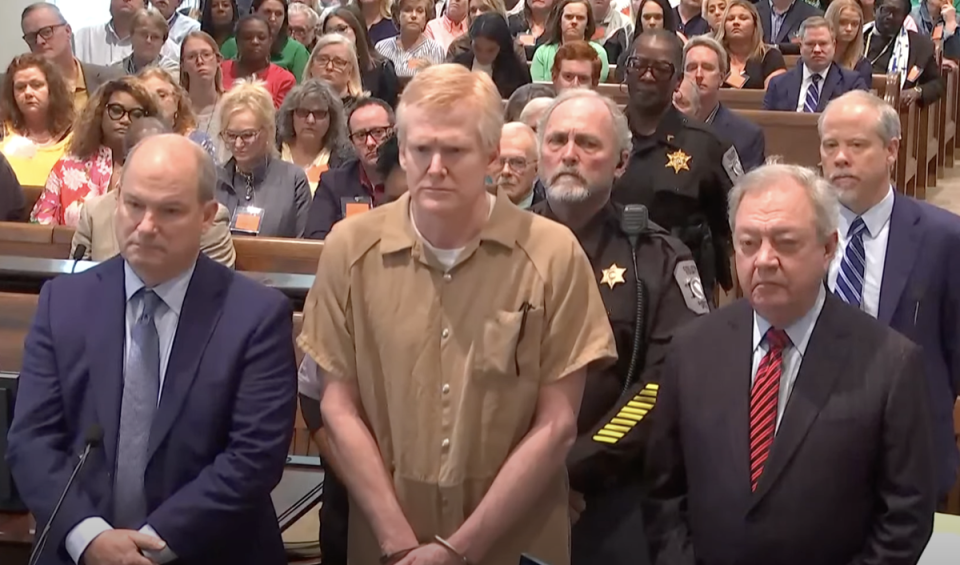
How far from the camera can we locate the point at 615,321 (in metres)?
2.36

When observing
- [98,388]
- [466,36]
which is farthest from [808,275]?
[466,36]

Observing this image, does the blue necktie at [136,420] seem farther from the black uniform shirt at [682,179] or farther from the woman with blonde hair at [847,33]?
the woman with blonde hair at [847,33]

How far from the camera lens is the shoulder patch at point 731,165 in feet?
11.4

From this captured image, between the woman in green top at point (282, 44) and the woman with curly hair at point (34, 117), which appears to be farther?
the woman in green top at point (282, 44)

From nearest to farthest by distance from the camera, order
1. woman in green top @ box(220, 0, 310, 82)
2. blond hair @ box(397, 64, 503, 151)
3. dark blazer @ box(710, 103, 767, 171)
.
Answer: blond hair @ box(397, 64, 503, 151)
dark blazer @ box(710, 103, 767, 171)
woman in green top @ box(220, 0, 310, 82)

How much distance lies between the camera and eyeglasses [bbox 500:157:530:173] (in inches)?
131

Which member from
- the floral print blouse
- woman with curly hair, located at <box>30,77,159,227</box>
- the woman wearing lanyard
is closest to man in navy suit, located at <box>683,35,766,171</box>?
the woman wearing lanyard

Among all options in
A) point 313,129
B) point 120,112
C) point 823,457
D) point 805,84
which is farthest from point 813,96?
point 823,457

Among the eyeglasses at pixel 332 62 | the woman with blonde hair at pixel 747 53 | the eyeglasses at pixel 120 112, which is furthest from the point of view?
the woman with blonde hair at pixel 747 53

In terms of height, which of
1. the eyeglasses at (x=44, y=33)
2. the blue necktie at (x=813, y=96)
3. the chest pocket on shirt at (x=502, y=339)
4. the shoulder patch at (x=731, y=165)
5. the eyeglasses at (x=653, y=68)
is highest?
the eyeglasses at (x=653, y=68)

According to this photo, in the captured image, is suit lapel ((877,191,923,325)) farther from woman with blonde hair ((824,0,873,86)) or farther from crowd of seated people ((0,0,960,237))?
woman with blonde hair ((824,0,873,86))

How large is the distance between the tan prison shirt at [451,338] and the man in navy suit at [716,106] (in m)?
2.39

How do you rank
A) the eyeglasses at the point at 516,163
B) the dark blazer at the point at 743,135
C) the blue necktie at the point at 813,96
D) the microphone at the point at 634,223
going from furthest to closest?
1. the blue necktie at the point at 813,96
2. the dark blazer at the point at 743,135
3. the eyeglasses at the point at 516,163
4. the microphone at the point at 634,223

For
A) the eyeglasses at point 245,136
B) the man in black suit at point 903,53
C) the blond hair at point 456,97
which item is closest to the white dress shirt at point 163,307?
the blond hair at point 456,97
